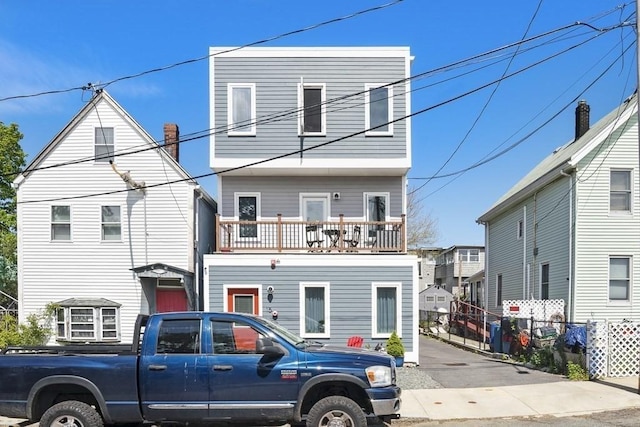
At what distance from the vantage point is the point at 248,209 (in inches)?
653

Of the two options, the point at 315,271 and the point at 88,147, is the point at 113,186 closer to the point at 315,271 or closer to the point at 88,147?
the point at 88,147

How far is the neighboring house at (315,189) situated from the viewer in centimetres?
1464

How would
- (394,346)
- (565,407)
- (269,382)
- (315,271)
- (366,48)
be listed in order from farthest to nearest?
(366,48) < (315,271) < (394,346) < (565,407) < (269,382)

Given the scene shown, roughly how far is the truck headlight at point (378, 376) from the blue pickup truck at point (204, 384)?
12mm

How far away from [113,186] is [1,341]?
539 centimetres

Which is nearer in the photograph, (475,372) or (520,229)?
(475,372)

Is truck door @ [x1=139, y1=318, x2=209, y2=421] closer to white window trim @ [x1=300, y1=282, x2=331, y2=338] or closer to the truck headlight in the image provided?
the truck headlight

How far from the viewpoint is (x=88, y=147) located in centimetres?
1658

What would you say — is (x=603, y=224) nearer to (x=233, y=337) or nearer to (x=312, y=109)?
(x=312, y=109)

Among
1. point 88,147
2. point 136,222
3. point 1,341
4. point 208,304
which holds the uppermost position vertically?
point 88,147

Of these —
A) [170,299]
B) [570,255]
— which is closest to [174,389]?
[170,299]

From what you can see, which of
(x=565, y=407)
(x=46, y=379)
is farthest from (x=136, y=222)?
(x=565, y=407)

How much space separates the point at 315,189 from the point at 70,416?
11.0 m

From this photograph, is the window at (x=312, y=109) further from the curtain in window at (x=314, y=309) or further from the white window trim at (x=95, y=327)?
the white window trim at (x=95, y=327)
